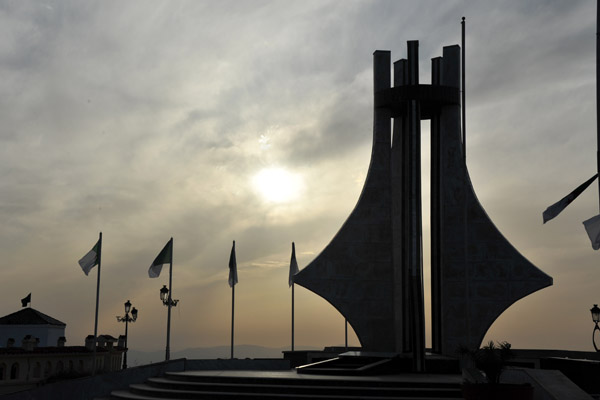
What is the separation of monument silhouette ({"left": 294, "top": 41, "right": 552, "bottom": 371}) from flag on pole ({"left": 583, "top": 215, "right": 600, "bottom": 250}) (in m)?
16.7

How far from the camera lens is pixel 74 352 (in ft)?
152

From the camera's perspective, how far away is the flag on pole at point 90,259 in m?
27.2

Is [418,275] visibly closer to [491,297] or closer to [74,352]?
[491,297]

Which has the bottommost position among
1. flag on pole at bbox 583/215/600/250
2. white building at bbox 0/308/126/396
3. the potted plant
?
white building at bbox 0/308/126/396

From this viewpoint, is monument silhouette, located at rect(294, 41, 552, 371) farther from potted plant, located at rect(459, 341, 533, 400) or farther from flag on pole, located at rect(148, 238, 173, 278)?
potted plant, located at rect(459, 341, 533, 400)

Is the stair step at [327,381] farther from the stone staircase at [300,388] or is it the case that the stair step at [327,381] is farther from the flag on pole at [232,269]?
the flag on pole at [232,269]

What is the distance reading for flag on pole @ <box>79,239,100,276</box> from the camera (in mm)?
27234

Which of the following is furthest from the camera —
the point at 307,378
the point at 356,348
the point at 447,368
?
the point at 356,348

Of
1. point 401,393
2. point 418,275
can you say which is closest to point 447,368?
point 418,275

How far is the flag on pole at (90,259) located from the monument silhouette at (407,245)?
9229 mm

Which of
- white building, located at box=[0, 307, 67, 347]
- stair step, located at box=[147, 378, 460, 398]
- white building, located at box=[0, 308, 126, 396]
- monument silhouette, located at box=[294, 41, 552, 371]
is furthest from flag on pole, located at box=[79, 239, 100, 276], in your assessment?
white building, located at box=[0, 307, 67, 347]

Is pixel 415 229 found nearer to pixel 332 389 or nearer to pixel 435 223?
pixel 435 223

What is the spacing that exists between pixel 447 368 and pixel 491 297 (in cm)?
732

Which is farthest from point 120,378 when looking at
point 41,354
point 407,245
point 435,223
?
point 41,354
